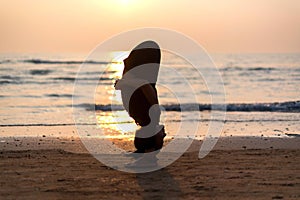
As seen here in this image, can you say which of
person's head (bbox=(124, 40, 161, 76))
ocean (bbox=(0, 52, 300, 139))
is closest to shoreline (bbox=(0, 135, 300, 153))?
ocean (bbox=(0, 52, 300, 139))

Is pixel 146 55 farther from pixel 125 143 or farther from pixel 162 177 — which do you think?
pixel 125 143

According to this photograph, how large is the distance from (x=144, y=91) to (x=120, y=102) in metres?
13.6

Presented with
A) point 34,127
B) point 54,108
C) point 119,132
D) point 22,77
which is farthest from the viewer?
point 22,77

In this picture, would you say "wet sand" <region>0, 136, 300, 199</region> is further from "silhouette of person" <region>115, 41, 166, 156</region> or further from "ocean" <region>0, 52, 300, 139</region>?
"ocean" <region>0, 52, 300, 139</region>

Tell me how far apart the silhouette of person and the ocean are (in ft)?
13.9

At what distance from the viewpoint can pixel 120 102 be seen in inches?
818

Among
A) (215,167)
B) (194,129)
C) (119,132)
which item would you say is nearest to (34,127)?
(119,132)

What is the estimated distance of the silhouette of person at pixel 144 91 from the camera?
23.7ft

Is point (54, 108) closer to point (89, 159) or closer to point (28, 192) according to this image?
point (89, 159)

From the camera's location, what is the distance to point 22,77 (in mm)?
35250

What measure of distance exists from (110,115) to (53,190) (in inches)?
466

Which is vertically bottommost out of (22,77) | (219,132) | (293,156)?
(22,77)

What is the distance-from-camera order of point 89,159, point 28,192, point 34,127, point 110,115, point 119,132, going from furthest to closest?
point 110,115 < point 34,127 < point 119,132 < point 89,159 < point 28,192

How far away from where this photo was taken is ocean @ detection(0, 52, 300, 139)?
45.4 feet
